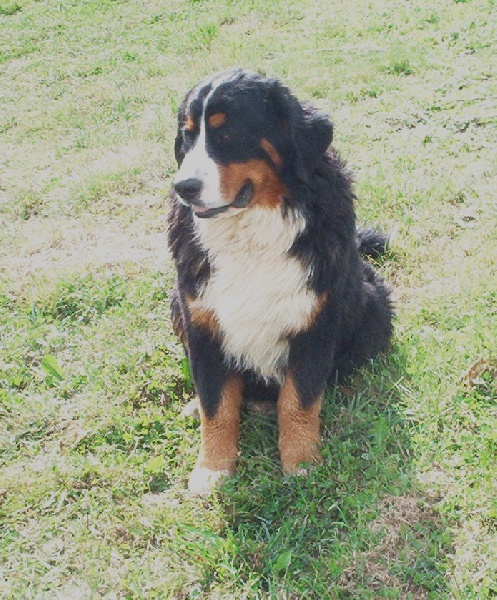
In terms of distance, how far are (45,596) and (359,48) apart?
6.44 meters

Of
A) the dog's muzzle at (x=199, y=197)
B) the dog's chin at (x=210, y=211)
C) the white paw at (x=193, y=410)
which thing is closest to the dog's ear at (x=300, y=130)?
the dog's muzzle at (x=199, y=197)

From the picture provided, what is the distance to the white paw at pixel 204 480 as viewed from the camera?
3.09 metres

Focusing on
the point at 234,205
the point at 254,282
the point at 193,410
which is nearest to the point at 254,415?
the point at 193,410

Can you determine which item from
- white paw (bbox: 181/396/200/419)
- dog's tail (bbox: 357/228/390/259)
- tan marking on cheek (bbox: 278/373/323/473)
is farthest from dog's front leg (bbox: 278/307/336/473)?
dog's tail (bbox: 357/228/390/259)

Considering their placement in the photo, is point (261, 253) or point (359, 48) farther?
point (359, 48)

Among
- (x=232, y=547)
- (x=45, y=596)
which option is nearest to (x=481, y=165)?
(x=232, y=547)

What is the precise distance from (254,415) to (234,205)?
3.45ft

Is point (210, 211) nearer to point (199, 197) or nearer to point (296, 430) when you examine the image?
point (199, 197)

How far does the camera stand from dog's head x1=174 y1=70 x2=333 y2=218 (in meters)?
2.87

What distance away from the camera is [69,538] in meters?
2.99

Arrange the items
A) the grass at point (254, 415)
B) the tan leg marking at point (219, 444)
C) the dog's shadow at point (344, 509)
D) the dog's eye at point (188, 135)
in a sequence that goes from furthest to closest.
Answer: the tan leg marking at point (219, 444), the dog's eye at point (188, 135), the grass at point (254, 415), the dog's shadow at point (344, 509)

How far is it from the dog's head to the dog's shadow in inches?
40.8

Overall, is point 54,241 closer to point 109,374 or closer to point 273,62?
point 109,374

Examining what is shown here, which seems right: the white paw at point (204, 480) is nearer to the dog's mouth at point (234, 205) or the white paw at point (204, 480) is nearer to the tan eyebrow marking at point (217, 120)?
the dog's mouth at point (234, 205)
